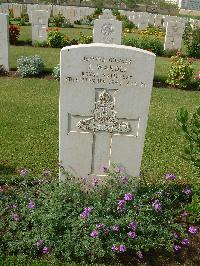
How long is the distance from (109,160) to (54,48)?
46.3 ft

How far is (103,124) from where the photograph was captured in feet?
15.5

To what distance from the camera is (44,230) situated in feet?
14.1

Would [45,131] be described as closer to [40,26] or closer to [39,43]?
[39,43]

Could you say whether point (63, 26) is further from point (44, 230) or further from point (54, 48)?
point (44, 230)

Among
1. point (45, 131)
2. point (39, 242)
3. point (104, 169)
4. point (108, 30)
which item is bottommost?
point (45, 131)

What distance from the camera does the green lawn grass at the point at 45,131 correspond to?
652 cm

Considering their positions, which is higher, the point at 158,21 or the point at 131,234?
the point at 158,21

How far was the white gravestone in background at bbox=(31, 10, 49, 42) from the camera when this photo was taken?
693 inches

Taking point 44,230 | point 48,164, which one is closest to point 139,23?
point 48,164

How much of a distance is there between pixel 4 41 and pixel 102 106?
8674mm

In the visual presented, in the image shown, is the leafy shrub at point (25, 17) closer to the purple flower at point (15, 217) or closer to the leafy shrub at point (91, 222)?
the leafy shrub at point (91, 222)

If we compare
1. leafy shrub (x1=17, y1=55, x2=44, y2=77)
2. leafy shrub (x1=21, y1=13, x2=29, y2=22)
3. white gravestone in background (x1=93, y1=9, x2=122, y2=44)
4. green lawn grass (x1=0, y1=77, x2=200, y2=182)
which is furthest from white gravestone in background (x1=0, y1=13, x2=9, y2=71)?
leafy shrub (x1=21, y1=13, x2=29, y2=22)

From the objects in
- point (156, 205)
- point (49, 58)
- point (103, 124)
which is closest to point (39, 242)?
point (156, 205)

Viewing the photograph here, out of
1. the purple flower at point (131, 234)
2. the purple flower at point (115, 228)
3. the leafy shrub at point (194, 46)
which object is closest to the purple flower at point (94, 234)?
the purple flower at point (115, 228)
